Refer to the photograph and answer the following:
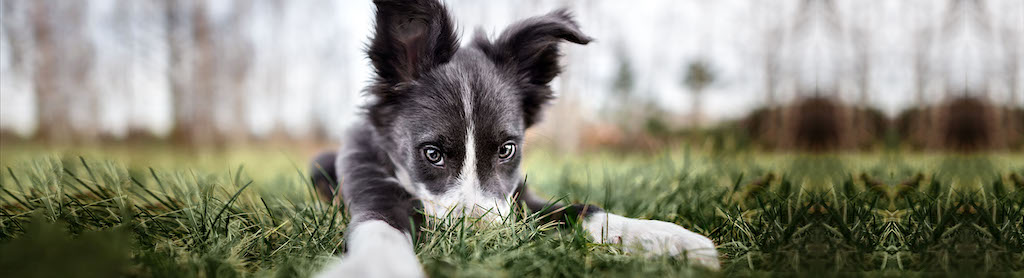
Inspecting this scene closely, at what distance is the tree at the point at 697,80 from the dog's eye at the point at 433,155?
69.9 feet

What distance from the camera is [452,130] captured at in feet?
8.88

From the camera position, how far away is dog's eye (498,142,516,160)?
2.82 meters

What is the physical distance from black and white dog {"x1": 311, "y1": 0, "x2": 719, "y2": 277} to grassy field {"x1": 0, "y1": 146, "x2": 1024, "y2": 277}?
6.2 inches

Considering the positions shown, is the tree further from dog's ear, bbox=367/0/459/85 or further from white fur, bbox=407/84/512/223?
white fur, bbox=407/84/512/223

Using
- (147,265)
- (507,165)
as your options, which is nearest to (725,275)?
(507,165)

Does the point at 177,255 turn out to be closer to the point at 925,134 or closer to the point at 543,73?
the point at 543,73

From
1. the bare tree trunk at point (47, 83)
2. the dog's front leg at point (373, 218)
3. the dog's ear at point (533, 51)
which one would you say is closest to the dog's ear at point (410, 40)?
the dog's ear at point (533, 51)

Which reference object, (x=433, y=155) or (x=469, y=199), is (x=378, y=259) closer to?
(x=469, y=199)

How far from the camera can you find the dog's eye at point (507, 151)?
282 cm

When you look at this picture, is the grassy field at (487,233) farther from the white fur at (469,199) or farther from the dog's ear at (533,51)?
the dog's ear at (533,51)

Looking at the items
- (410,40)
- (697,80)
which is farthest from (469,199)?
(697,80)

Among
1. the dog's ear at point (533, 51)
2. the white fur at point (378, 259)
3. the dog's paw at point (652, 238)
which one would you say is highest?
the dog's ear at point (533, 51)

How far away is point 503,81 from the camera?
3121 mm

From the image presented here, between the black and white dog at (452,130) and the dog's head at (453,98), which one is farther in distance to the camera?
the dog's head at (453,98)
